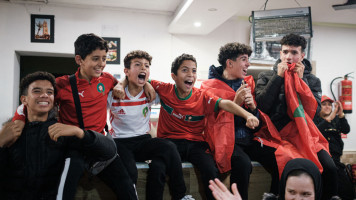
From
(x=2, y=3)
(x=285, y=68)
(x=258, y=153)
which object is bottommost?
(x=258, y=153)

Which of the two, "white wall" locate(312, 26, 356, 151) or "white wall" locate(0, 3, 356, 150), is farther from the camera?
"white wall" locate(312, 26, 356, 151)

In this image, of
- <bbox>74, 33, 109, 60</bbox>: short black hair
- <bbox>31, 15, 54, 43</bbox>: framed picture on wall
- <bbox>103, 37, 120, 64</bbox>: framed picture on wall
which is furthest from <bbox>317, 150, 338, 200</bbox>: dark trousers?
<bbox>31, 15, 54, 43</bbox>: framed picture on wall

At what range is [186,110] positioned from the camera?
7.74 feet

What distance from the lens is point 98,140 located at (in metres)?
1.71

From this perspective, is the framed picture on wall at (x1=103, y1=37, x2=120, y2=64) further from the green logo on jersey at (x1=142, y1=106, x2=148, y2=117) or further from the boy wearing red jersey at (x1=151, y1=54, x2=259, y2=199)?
the green logo on jersey at (x1=142, y1=106, x2=148, y2=117)

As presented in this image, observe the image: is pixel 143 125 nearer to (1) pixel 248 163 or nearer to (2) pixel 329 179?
(1) pixel 248 163

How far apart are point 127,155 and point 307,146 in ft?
4.77

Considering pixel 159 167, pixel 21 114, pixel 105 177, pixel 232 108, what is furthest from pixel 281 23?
pixel 21 114

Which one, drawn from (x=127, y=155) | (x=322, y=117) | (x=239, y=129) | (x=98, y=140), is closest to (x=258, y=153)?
(x=239, y=129)

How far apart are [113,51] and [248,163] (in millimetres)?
3357

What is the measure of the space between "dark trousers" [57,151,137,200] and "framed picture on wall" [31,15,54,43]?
3332mm

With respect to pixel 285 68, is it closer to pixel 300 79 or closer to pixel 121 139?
pixel 300 79

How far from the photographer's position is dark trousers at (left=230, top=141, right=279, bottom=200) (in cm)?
206

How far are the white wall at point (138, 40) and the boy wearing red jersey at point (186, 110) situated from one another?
2.44m
